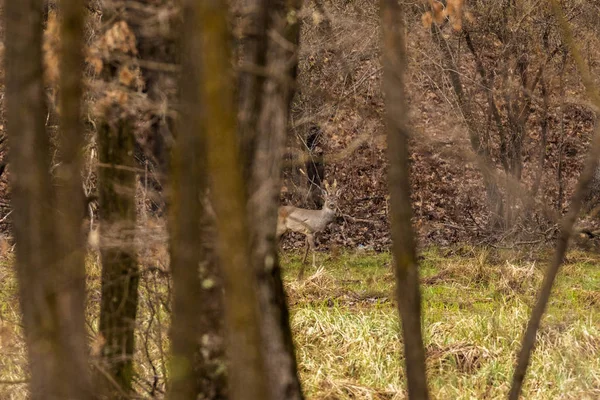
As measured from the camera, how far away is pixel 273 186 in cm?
430

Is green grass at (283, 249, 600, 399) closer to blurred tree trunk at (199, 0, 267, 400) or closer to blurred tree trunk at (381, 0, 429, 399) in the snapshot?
blurred tree trunk at (381, 0, 429, 399)

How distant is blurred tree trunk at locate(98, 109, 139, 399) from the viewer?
5000 mm

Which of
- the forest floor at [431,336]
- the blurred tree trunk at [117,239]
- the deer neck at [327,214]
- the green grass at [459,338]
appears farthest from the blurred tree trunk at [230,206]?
the deer neck at [327,214]

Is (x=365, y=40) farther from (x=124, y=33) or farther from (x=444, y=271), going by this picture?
(x=124, y=33)

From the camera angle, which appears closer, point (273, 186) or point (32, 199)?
point (32, 199)

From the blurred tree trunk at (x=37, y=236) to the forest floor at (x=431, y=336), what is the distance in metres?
1.62

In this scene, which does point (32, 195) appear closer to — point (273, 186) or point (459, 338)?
point (273, 186)

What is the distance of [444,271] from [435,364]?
5.44 m

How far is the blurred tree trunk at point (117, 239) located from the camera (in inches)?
197

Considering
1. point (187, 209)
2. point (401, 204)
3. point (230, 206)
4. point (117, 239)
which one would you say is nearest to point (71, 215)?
point (187, 209)

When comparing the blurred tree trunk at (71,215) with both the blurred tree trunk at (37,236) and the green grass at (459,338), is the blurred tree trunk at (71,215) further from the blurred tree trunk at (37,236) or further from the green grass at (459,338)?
the green grass at (459,338)

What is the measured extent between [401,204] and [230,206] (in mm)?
739

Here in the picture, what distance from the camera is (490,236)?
1410cm

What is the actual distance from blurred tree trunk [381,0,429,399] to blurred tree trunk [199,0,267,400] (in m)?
0.68
